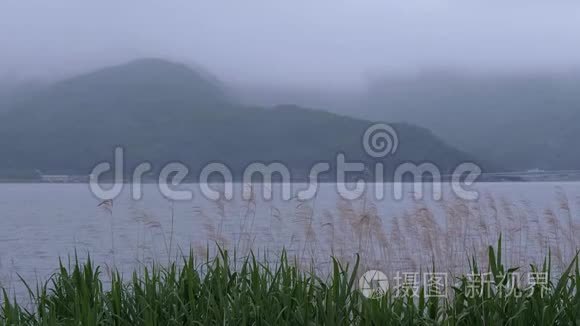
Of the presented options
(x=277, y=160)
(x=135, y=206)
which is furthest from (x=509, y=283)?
(x=277, y=160)

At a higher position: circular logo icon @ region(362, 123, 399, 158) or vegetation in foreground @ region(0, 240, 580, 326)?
circular logo icon @ region(362, 123, 399, 158)
